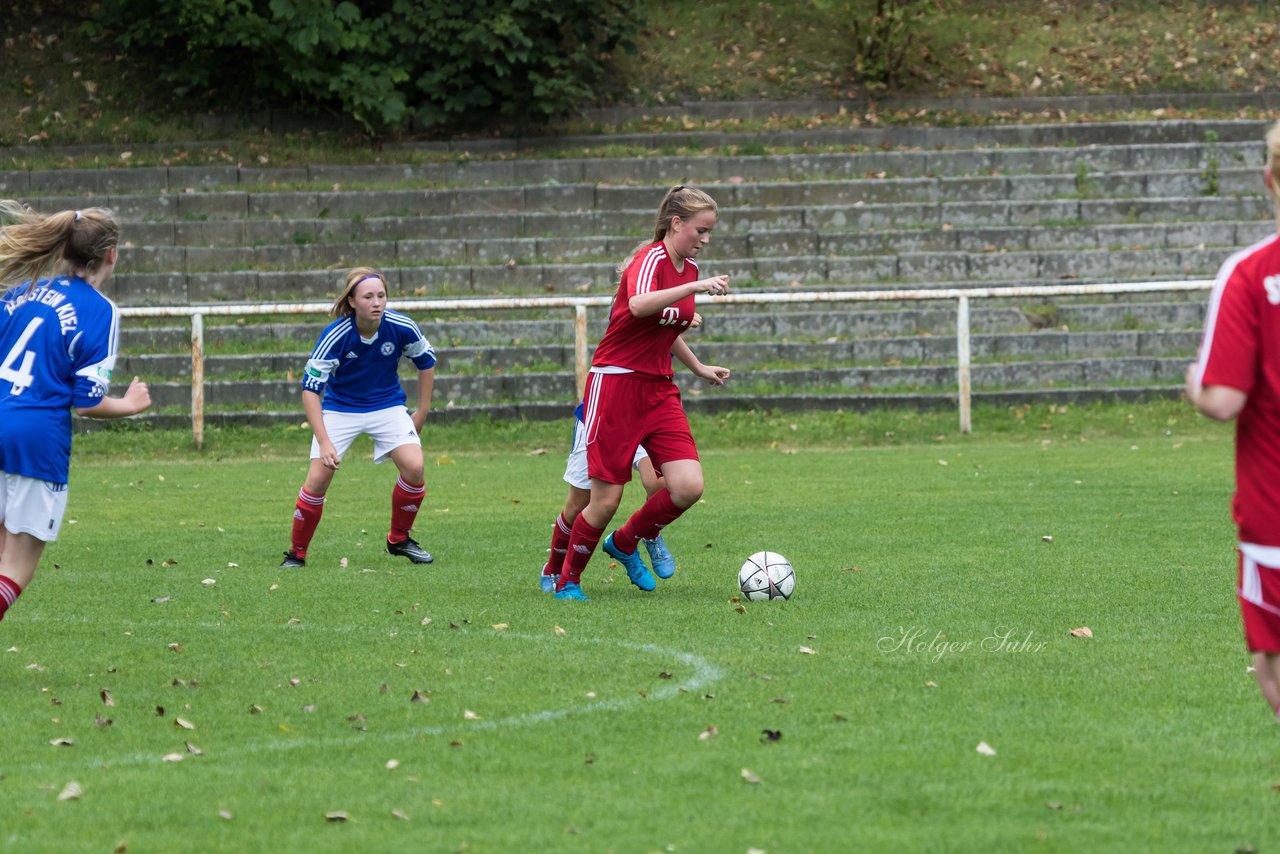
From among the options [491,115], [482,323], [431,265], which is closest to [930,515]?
[482,323]

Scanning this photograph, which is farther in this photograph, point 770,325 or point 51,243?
point 770,325

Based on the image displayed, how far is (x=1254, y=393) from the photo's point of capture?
3.61 metres

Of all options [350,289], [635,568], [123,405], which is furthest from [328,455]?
[123,405]

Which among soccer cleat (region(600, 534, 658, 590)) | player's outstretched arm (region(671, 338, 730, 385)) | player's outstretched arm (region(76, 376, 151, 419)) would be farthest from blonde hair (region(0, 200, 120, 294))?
soccer cleat (region(600, 534, 658, 590))

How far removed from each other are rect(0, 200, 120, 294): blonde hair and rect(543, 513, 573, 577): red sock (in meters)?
2.93

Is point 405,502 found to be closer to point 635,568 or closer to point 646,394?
point 635,568

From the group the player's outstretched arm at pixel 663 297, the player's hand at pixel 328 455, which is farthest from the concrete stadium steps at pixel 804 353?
the player's outstretched arm at pixel 663 297

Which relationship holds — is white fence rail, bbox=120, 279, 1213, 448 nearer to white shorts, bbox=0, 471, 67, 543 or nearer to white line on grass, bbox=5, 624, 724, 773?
white shorts, bbox=0, 471, 67, 543

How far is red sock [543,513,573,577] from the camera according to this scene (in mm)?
7914

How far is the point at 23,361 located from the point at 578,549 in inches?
115

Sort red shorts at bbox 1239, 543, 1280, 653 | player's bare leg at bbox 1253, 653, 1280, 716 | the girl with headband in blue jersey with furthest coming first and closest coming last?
the girl with headband in blue jersey, player's bare leg at bbox 1253, 653, 1280, 716, red shorts at bbox 1239, 543, 1280, 653

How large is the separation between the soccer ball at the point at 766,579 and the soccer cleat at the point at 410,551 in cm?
230

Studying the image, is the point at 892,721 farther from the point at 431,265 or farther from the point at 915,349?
the point at 431,265

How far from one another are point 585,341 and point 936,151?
6994mm
